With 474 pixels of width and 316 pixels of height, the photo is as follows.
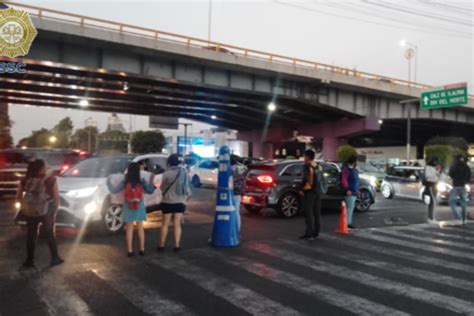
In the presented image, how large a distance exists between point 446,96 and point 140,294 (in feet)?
106

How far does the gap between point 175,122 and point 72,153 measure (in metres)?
40.8

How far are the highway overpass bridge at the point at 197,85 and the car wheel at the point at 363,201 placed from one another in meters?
18.2

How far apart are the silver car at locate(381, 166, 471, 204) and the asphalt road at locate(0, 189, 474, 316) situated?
8569 mm

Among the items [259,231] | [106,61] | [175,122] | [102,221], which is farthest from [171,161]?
[175,122]

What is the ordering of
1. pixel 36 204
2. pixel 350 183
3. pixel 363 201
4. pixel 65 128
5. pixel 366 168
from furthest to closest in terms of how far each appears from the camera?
pixel 65 128, pixel 366 168, pixel 363 201, pixel 350 183, pixel 36 204

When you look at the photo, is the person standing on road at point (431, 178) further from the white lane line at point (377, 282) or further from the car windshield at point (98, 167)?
the car windshield at point (98, 167)

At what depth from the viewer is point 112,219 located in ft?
31.2

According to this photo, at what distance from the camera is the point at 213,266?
22.4 ft

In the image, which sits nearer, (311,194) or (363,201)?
(311,194)

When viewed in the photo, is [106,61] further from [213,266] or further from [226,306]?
[226,306]

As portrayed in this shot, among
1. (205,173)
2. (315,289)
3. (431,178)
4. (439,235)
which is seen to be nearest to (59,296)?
(315,289)

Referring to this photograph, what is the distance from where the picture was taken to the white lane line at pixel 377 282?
520 cm

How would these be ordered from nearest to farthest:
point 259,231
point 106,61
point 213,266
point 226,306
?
point 226,306 < point 213,266 < point 259,231 < point 106,61

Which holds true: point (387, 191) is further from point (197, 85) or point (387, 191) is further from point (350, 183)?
point (197, 85)
